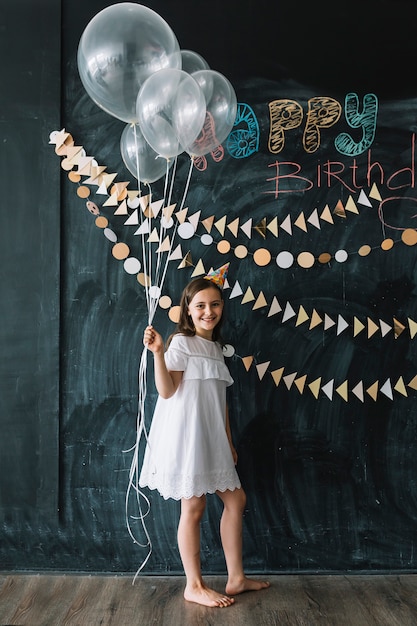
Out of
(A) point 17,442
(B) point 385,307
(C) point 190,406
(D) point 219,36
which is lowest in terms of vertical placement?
(A) point 17,442

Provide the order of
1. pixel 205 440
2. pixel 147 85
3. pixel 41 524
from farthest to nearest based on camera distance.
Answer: pixel 41 524 → pixel 205 440 → pixel 147 85

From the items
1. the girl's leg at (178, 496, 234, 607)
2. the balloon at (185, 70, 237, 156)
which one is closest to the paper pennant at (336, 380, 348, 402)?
the girl's leg at (178, 496, 234, 607)

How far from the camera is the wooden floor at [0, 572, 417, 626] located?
7.50 ft

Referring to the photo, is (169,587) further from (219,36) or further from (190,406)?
(219,36)

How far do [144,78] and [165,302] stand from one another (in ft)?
3.17

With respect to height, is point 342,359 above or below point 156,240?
below

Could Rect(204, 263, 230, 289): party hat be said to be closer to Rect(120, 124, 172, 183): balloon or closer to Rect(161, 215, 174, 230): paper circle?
Rect(161, 215, 174, 230): paper circle

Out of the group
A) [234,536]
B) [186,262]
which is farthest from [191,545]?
[186,262]

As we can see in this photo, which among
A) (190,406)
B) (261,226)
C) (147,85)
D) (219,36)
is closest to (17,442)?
(190,406)

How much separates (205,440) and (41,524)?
0.81 m

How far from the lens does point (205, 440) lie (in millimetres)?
2480

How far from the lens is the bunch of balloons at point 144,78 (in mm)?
2035

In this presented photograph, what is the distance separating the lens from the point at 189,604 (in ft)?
7.99

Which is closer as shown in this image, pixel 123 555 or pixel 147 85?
pixel 147 85
